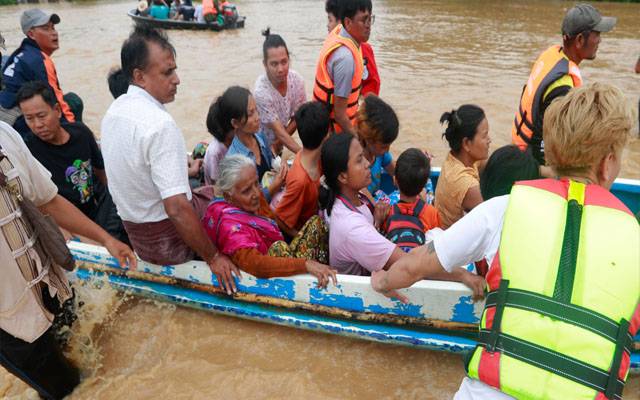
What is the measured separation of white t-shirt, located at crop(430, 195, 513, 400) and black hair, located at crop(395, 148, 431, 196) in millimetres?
1040

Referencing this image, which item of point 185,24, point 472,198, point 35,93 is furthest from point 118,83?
point 185,24

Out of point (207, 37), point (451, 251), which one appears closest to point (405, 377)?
point (451, 251)

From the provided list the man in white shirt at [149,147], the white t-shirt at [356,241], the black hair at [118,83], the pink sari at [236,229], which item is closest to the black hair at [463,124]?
the white t-shirt at [356,241]

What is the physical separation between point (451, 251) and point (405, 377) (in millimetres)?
1384

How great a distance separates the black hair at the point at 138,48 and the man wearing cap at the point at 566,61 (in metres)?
2.13

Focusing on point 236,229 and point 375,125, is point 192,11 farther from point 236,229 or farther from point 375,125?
point 236,229

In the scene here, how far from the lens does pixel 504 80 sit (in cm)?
870

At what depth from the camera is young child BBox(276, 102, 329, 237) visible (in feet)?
8.60

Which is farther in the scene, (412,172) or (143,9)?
(143,9)

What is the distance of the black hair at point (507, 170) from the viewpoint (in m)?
1.85

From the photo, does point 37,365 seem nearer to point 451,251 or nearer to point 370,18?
point 451,251

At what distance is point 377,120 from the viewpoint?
2.82 m

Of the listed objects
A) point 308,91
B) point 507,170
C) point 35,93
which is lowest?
point 308,91

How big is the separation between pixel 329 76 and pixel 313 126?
0.87m
